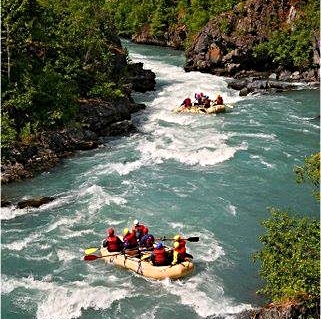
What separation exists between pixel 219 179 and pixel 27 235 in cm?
824

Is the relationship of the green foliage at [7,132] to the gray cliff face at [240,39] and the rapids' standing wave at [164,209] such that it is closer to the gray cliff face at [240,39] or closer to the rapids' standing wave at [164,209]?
the rapids' standing wave at [164,209]

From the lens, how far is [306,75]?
1594 inches

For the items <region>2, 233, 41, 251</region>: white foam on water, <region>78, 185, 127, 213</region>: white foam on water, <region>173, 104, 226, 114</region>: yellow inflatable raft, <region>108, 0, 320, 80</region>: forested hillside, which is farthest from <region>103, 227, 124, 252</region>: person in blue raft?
<region>108, 0, 320, 80</region>: forested hillside

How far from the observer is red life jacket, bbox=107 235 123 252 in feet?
56.4

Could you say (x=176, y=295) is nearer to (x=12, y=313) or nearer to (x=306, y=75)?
(x=12, y=313)

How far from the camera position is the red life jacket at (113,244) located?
17203 mm

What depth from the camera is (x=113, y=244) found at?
17.2 m

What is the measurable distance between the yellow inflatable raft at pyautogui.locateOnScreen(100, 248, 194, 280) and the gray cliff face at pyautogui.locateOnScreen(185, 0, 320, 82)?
27400 mm

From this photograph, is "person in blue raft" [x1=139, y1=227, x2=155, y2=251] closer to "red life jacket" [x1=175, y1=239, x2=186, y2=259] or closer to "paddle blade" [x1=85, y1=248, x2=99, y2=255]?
"red life jacket" [x1=175, y1=239, x2=186, y2=259]

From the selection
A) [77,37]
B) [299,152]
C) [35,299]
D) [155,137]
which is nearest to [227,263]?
[35,299]

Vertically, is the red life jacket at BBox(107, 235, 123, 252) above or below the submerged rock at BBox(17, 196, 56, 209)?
below

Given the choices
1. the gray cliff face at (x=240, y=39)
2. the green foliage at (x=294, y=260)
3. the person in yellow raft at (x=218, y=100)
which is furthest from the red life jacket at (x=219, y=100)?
the green foliage at (x=294, y=260)

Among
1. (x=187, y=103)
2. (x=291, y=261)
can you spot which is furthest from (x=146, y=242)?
(x=187, y=103)

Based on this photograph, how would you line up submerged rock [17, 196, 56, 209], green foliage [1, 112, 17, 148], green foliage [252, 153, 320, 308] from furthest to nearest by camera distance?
green foliage [1, 112, 17, 148], submerged rock [17, 196, 56, 209], green foliage [252, 153, 320, 308]
